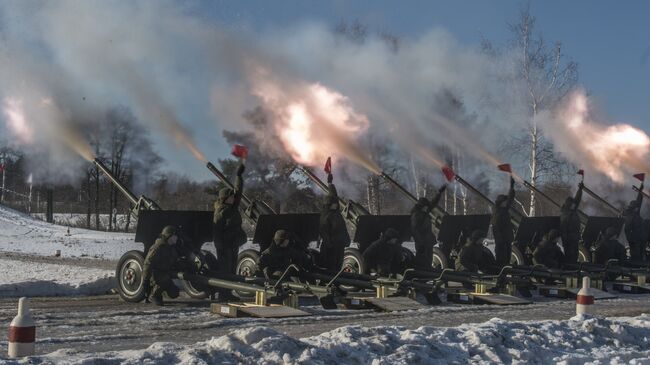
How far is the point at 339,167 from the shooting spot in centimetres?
3638

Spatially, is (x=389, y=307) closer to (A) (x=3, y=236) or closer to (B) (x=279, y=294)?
(B) (x=279, y=294)

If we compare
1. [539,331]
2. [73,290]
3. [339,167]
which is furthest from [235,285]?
[339,167]

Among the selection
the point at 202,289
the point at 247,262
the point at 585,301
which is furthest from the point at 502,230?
the point at 202,289

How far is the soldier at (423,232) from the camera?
18969mm

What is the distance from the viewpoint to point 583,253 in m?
24.5

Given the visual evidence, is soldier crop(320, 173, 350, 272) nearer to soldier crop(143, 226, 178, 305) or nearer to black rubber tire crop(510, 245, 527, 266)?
soldier crop(143, 226, 178, 305)

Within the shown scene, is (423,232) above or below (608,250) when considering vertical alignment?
above

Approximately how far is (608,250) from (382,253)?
856 cm

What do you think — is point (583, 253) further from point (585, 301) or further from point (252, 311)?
point (252, 311)

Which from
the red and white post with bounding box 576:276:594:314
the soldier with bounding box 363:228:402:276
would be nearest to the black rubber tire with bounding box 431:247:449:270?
the soldier with bounding box 363:228:402:276

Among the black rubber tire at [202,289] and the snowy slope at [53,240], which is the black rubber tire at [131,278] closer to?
the black rubber tire at [202,289]

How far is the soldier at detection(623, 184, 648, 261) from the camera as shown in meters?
24.7

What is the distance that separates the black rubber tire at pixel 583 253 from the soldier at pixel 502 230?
16.6 feet

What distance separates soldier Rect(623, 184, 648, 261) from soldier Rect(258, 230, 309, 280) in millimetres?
12234
